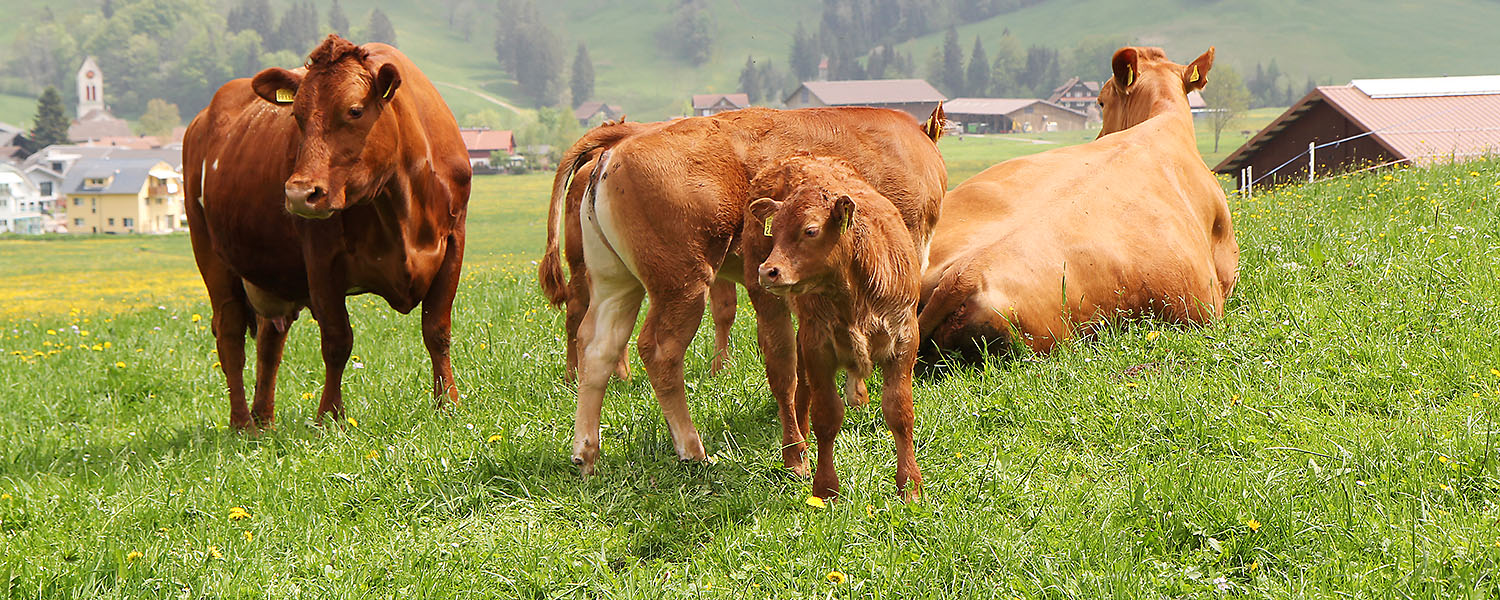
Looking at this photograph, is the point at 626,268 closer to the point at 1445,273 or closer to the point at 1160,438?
the point at 1160,438

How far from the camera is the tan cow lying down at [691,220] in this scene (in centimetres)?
429

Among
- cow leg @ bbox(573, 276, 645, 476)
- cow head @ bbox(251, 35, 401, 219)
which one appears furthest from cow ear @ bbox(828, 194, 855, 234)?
cow head @ bbox(251, 35, 401, 219)

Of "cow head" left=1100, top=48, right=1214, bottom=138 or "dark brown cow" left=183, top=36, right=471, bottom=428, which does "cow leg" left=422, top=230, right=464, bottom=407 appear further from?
"cow head" left=1100, top=48, right=1214, bottom=138

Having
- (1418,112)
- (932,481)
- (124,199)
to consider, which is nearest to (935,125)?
(932,481)

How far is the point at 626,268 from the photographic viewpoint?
4723 mm

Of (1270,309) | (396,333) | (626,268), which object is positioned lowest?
(396,333)

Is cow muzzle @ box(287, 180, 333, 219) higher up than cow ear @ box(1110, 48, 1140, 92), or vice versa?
cow ear @ box(1110, 48, 1140, 92)

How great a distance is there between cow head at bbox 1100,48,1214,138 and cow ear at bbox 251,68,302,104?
609 centimetres

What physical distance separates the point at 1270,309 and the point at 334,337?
528 cm

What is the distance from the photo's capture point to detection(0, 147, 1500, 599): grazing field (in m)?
3.56

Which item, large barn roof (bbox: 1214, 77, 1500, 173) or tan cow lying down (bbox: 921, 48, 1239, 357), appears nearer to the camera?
tan cow lying down (bbox: 921, 48, 1239, 357)

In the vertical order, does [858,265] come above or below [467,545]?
above

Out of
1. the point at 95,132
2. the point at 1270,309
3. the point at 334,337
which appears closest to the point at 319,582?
the point at 334,337

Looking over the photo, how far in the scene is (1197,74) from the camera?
8.92 meters
